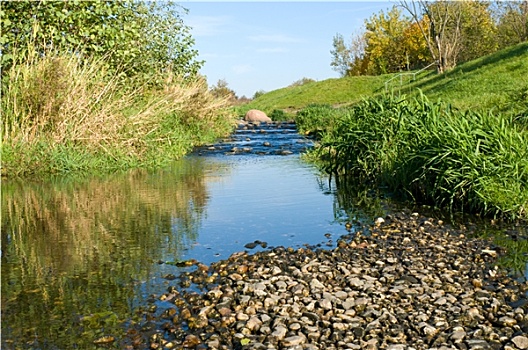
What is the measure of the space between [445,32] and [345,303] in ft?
165

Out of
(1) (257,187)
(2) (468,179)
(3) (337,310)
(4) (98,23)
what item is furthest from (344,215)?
(4) (98,23)

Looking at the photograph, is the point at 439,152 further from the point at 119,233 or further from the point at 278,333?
the point at 278,333

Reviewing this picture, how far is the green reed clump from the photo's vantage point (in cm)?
900

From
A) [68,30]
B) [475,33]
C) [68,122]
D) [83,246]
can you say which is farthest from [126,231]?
[475,33]

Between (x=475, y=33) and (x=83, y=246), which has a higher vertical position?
(x=475, y=33)

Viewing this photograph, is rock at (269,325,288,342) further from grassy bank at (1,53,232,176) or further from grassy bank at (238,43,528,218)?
grassy bank at (1,53,232,176)

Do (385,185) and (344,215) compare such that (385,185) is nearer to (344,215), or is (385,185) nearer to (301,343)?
(344,215)

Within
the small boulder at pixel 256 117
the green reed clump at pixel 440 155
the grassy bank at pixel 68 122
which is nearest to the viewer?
the green reed clump at pixel 440 155

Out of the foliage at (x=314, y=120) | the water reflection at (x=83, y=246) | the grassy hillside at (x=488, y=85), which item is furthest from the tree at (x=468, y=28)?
the water reflection at (x=83, y=246)

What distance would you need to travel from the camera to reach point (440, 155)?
972 centimetres

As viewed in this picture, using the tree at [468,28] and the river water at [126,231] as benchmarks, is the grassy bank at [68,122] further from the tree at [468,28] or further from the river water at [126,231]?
the tree at [468,28]

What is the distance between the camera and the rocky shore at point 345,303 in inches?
191

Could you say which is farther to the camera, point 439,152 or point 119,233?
point 439,152

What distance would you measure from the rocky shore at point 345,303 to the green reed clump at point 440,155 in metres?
1.76
